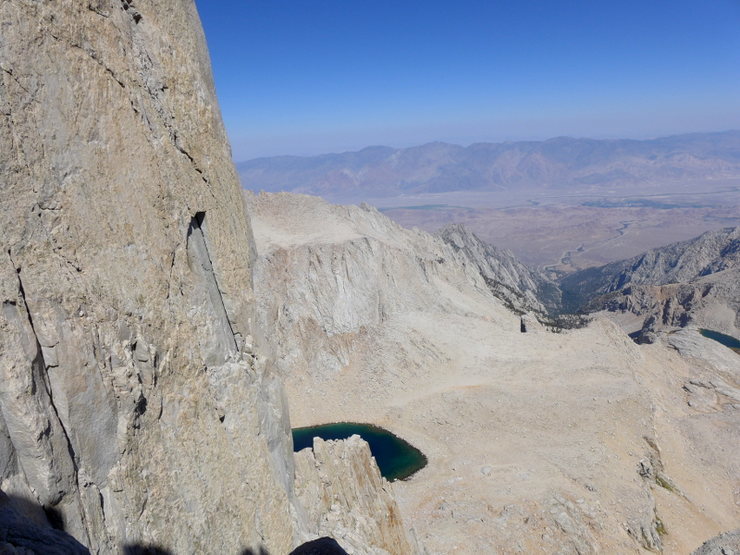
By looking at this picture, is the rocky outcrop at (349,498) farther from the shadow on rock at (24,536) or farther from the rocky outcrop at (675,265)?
the rocky outcrop at (675,265)

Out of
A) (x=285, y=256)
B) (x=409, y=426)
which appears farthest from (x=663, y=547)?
(x=285, y=256)

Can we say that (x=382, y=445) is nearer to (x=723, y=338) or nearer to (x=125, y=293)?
(x=125, y=293)

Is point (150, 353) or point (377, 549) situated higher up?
point (150, 353)

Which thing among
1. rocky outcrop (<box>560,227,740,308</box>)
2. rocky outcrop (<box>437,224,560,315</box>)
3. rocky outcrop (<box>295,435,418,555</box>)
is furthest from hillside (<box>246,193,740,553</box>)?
rocky outcrop (<box>560,227,740,308</box>)

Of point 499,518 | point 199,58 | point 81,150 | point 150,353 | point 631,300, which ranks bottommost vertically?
point 631,300

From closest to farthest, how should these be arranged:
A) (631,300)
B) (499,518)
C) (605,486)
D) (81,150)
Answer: (81,150) < (499,518) < (605,486) < (631,300)

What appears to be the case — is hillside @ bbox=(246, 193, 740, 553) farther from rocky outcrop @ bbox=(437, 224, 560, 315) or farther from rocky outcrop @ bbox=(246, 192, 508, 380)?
rocky outcrop @ bbox=(437, 224, 560, 315)

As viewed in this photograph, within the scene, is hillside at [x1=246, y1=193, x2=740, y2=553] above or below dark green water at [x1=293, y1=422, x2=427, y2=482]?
above

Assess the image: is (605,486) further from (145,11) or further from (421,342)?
(145,11)

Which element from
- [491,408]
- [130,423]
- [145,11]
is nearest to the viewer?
[130,423]
